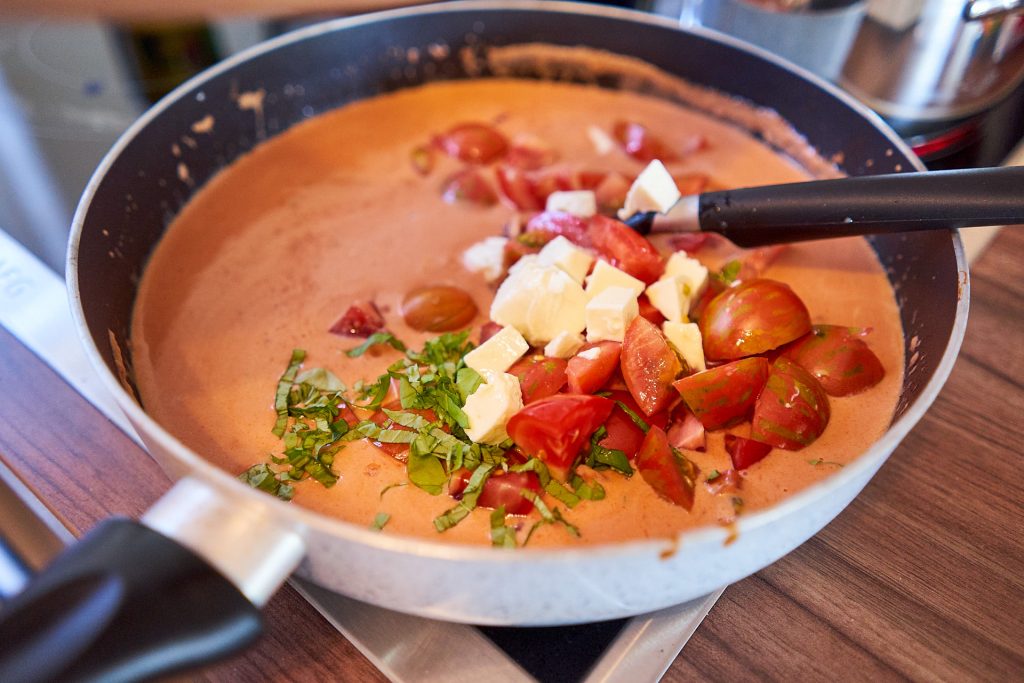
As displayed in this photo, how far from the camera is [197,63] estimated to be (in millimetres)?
1652

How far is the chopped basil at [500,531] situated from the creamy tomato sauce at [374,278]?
0.06 feet

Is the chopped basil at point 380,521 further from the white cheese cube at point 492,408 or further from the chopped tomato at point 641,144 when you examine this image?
the chopped tomato at point 641,144

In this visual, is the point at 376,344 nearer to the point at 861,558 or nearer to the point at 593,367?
the point at 593,367

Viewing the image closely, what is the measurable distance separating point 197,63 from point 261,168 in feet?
1.45

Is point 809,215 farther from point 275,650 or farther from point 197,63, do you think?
point 197,63

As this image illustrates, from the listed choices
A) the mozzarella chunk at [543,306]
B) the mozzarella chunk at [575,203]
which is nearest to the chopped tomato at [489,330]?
the mozzarella chunk at [543,306]

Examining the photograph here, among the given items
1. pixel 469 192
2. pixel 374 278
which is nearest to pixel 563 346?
pixel 374 278

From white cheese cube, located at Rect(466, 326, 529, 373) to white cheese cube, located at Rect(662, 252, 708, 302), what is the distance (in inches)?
9.6

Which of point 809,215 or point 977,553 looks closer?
point 977,553

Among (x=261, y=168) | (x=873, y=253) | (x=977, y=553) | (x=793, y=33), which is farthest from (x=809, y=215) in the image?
(x=261, y=168)

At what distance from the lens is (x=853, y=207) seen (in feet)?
3.14

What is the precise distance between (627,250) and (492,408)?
1.15 feet

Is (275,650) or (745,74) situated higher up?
(745,74)

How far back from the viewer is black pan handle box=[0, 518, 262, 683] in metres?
0.55
